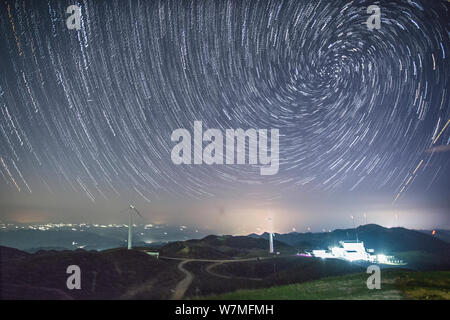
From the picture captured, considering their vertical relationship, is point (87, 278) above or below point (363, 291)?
below

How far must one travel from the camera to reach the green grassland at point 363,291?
25.8 metres

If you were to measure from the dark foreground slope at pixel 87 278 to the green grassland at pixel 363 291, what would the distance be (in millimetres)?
11074

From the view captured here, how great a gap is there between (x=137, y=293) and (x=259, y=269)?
29.8m

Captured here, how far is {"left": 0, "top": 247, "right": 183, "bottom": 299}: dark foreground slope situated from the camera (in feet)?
97.0

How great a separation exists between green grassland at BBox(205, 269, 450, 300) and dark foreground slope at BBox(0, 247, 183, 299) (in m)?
11.1

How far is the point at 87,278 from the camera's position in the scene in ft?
119

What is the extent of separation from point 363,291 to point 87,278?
33296 millimetres

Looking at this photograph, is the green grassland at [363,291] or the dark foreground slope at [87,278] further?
the dark foreground slope at [87,278]

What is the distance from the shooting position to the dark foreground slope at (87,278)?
29.6 m

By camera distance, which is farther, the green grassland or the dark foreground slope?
the dark foreground slope
